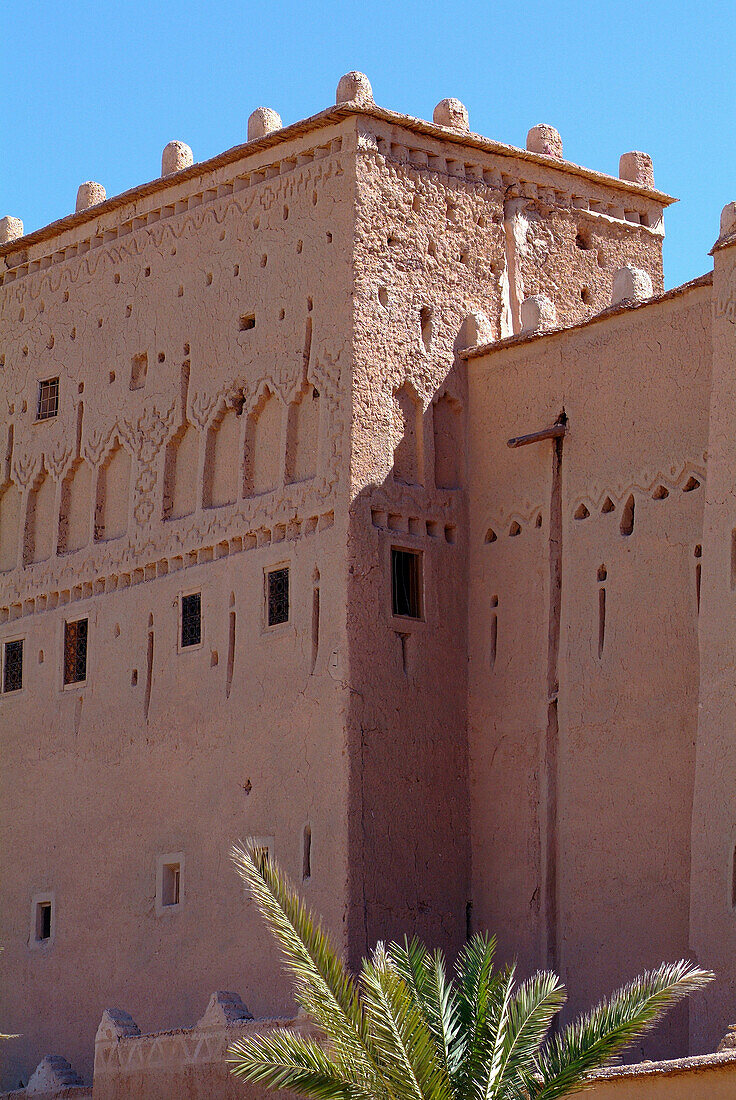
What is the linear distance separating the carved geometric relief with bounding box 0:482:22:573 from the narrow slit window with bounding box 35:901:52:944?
418 centimetres

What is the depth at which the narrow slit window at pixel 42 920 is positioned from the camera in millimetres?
23922

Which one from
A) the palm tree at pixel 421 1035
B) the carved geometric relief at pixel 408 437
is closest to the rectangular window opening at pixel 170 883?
the carved geometric relief at pixel 408 437

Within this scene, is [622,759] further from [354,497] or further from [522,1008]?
[522,1008]

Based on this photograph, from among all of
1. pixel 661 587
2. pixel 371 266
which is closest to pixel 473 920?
pixel 661 587

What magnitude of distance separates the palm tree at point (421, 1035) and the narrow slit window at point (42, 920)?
34.0ft

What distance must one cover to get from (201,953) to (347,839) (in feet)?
8.06

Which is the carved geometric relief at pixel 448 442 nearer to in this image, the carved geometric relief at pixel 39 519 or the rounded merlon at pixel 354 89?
the rounded merlon at pixel 354 89

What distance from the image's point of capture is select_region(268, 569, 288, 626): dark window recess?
21.9m

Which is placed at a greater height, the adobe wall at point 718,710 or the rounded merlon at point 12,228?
the rounded merlon at point 12,228

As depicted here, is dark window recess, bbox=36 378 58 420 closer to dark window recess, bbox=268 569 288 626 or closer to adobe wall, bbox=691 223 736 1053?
dark window recess, bbox=268 569 288 626

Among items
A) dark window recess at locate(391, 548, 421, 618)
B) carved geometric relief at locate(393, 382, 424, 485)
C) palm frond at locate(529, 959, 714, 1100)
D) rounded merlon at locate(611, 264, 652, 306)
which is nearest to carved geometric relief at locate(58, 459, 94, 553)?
carved geometric relief at locate(393, 382, 424, 485)

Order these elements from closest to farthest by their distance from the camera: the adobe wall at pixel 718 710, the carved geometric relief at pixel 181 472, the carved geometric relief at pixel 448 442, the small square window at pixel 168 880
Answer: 1. the adobe wall at pixel 718 710
2. the small square window at pixel 168 880
3. the carved geometric relief at pixel 448 442
4. the carved geometric relief at pixel 181 472

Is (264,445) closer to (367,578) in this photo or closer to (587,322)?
(367,578)

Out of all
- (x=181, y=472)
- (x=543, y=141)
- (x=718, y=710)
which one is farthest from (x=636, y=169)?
(x=718, y=710)
